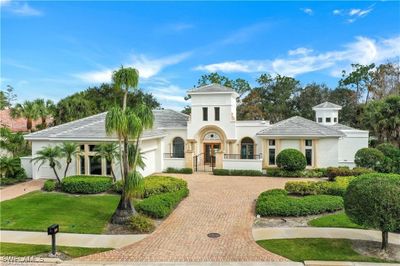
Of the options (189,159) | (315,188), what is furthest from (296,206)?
(189,159)

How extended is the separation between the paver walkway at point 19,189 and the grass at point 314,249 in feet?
48.0

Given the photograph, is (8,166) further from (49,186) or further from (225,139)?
(225,139)

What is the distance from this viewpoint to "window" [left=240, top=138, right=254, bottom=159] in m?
29.6

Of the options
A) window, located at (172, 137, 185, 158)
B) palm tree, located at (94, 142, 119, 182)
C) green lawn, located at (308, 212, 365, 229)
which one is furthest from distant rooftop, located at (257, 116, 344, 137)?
palm tree, located at (94, 142, 119, 182)

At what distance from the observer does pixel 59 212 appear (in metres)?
14.4

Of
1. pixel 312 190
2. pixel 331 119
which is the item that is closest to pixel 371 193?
pixel 312 190

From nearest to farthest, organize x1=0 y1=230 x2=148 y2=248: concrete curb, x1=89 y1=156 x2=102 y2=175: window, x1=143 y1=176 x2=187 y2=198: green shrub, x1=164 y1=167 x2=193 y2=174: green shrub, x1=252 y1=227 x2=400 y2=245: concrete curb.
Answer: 1. x1=0 y1=230 x2=148 y2=248: concrete curb
2. x1=252 y1=227 x2=400 y2=245: concrete curb
3. x1=143 y1=176 x2=187 y2=198: green shrub
4. x1=89 y1=156 x2=102 y2=175: window
5. x1=164 y1=167 x2=193 y2=174: green shrub

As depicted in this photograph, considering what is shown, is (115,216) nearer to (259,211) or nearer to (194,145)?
(259,211)

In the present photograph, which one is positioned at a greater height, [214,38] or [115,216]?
[214,38]

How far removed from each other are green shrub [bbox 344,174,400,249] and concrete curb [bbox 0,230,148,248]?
750cm

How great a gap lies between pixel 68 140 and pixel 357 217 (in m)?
18.0

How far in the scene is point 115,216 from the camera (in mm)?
13008

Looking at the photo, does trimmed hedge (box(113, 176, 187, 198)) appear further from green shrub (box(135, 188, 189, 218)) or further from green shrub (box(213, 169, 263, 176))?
green shrub (box(213, 169, 263, 176))

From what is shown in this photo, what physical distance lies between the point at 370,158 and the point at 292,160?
6327mm
